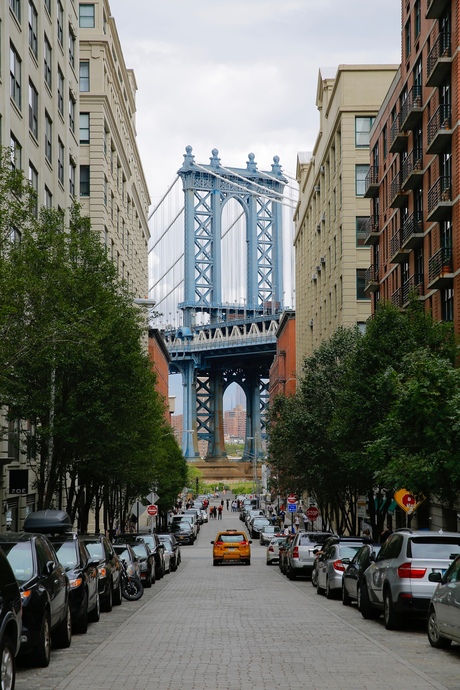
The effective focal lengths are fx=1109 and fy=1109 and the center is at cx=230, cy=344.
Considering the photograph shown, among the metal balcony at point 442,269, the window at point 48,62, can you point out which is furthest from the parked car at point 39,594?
the window at point 48,62

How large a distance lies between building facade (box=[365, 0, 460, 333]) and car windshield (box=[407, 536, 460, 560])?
58.8 ft

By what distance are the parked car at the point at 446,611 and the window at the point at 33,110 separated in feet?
87.6

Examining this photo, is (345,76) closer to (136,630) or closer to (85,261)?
(85,261)

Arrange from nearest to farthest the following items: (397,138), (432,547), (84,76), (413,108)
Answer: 1. (432,547)
2. (413,108)
3. (397,138)
4. (84,76)

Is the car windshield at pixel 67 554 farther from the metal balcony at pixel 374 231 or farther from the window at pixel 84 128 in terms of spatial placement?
the window at pixel 84 128

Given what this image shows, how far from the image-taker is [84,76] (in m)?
59.4

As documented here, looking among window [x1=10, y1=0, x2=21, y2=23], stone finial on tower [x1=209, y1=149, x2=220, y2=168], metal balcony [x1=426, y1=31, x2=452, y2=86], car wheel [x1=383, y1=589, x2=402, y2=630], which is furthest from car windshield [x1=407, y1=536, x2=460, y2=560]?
stone finial on tower [x1=209, y1=149, x2=220, y2=168]

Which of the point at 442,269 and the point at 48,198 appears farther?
the point at 48,198

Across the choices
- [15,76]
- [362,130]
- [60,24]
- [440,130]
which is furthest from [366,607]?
[362,130]

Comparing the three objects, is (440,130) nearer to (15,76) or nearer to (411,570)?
(15,76)

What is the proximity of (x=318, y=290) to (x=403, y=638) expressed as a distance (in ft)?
206

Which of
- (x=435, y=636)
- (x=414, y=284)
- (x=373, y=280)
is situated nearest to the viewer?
(x=435, y=636)

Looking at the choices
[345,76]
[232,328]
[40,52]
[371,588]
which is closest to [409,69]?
[40,52]

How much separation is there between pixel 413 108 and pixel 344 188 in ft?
73.3
